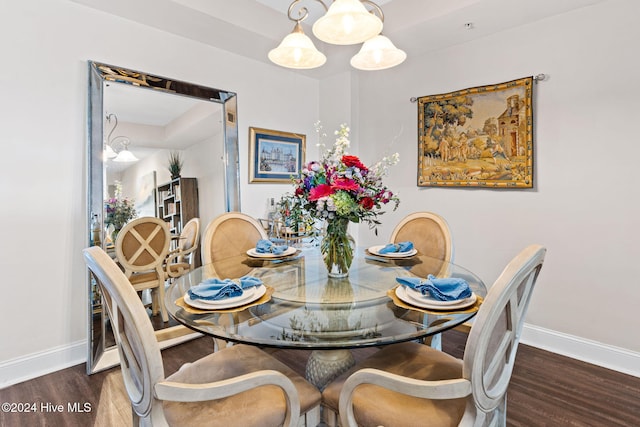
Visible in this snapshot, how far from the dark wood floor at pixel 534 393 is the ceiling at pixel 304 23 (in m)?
2.56

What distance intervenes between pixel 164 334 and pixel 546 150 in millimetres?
2901

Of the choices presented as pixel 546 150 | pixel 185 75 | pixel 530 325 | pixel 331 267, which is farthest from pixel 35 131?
pixel 530 325

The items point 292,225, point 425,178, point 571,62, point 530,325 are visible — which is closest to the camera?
point 292,225

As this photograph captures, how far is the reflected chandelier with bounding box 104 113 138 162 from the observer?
2.49 m

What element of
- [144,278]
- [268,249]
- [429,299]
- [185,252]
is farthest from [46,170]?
[429,299]

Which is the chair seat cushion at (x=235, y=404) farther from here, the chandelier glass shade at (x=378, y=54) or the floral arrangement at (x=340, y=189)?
the chandelier glass shade at (x=378, y=54)

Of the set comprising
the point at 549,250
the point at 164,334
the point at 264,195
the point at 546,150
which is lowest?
the point at 164,334

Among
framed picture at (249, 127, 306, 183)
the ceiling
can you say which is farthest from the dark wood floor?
the ceiling

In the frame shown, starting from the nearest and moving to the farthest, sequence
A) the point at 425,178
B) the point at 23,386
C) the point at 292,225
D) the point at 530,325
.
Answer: the point at 292,225, the point at 23,386, the point at 530,325, the point at 425,178

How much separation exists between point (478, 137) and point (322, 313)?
7.88 feet

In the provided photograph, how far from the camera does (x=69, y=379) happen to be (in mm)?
2219

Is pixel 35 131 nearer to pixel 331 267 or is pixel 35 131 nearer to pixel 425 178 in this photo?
pixel 331 267

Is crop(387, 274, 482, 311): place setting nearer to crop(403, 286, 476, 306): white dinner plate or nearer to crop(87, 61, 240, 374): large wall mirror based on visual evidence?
crop(403, 286, 476, 306): white dinner plate

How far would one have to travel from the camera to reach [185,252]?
2.92 meters
